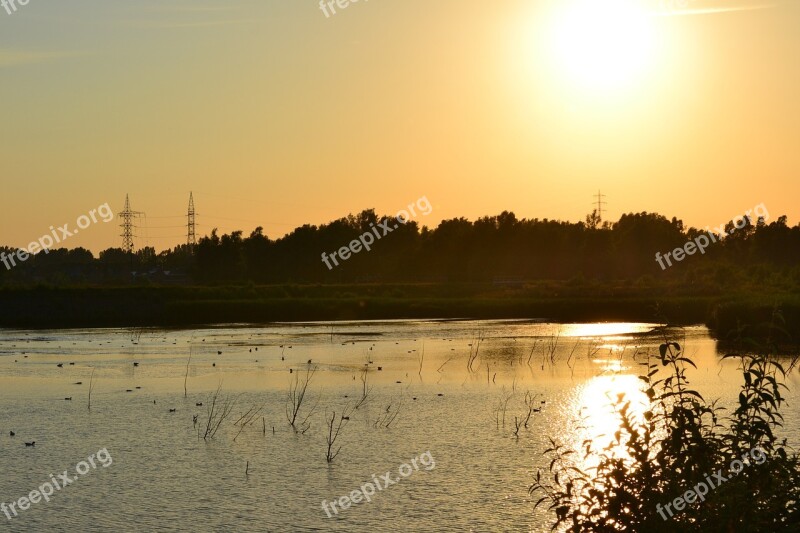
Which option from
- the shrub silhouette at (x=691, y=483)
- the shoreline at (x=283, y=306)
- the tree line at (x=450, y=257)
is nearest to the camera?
the shrub silhouette at (x=691, y=483)

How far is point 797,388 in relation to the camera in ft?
122

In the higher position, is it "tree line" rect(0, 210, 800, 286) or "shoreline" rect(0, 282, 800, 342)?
"tree line" rect(0, 210, 800, 286)

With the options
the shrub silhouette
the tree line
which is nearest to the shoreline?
the tree line

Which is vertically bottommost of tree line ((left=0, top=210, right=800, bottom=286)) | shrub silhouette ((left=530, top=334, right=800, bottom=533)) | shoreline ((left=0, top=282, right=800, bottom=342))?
shrub silhouette ((left=530, top=334, right=800, bottom=533))

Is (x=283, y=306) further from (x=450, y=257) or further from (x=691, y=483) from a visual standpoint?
(x=691, y=483)

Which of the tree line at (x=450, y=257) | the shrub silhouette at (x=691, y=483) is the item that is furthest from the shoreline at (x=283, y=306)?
the shrub silhouette at (x=691, y=483)

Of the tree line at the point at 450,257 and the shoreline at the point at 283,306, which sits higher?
the tree line at the point at 450,257

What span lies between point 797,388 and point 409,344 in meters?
31.1

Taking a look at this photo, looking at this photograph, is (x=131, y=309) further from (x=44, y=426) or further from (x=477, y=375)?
(x=44, y=426)

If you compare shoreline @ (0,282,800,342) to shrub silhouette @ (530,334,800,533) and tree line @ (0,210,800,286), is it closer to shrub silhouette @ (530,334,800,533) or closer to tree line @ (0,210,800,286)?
tree line @ (0,210,800,286)

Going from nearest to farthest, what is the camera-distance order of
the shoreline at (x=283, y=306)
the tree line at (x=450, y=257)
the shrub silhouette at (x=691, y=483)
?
the shrub silhouette at (x=691, y=483) → the shoreline at (x=283, y=306) → the tree line at (x=450, y=257)

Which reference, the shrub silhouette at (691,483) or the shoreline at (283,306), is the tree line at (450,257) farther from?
the shrub silhouette at (691,483)

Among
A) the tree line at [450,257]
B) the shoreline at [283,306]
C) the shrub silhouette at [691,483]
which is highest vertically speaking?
the tree line at [450,257]

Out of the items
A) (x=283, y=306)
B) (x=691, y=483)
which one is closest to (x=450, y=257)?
(x=283, y=306)
